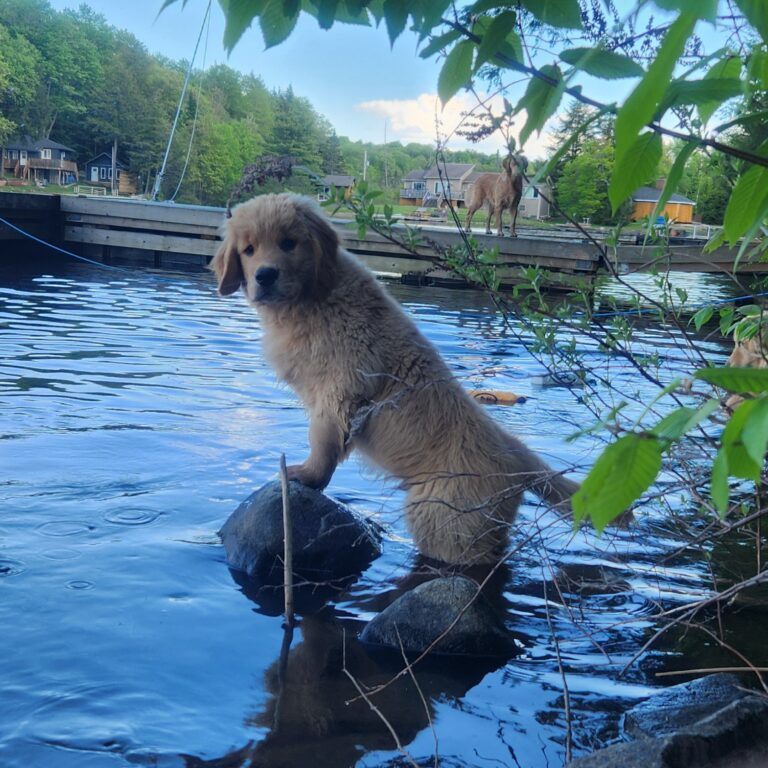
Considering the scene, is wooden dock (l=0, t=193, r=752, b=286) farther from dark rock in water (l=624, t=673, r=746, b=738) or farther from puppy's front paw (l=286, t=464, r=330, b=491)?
dark rock in water (l=624, t=673, r=746, b=738)

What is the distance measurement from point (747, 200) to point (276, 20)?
999mm

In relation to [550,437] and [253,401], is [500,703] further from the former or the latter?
[253,401]

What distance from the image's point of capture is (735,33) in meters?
2.82

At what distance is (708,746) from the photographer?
283 centimetres

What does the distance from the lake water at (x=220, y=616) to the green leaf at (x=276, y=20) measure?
1.86 metres

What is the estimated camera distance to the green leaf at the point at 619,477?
1007mm

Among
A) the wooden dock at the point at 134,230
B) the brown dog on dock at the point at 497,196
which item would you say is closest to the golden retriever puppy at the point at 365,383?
the brown dog on dock at the point at 497,196

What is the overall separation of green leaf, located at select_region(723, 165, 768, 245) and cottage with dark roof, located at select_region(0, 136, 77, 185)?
48.4 meters

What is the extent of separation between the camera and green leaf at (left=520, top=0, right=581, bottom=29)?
1.45m

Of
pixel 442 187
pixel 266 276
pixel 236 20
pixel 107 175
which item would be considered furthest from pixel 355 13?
pixel 107 175

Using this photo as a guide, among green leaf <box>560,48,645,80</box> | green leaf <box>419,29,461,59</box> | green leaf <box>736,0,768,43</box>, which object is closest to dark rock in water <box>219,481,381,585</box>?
green leaf <box>419,29,461,59</box>

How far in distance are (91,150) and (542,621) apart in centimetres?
5276

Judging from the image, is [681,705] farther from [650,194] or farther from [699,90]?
[699,90]

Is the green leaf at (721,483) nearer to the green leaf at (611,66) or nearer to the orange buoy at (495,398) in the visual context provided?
the green leaf at (611,66)
